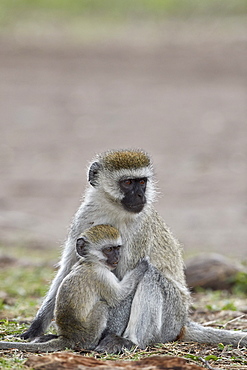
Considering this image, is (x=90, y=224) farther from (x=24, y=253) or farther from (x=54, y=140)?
(x=54, y=140)

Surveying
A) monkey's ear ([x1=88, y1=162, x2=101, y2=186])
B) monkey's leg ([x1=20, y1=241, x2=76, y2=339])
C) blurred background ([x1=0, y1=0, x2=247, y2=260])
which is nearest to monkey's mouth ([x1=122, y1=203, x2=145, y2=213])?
monkey's ear ([x1=88, y1=162, x2=101, y2=186])

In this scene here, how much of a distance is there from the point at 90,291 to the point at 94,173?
1.24 metres

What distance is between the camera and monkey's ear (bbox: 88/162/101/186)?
6.93 meters

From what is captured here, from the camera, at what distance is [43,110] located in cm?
2295

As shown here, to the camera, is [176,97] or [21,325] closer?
[21,325]

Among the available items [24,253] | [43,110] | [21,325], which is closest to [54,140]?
[43,110]

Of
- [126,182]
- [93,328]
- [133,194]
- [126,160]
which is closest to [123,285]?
[93,328]

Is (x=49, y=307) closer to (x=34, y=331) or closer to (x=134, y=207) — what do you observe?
(x=34, y=331)

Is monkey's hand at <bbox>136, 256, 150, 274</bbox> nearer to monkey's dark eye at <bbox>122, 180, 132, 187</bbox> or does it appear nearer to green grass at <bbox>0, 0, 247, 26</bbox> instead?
monkey's dark eye at <bbox>122, 180, 132, 187</bbox>

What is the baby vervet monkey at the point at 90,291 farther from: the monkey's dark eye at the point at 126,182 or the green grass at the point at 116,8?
the green grass at the point at 116,8

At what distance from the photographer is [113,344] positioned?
6.05 m

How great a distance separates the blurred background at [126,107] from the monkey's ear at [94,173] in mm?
5806

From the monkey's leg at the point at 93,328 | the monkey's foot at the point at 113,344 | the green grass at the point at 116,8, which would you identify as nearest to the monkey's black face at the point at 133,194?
the monkey's leg at the point at 93,328

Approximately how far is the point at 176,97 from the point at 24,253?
1309 centimetres
